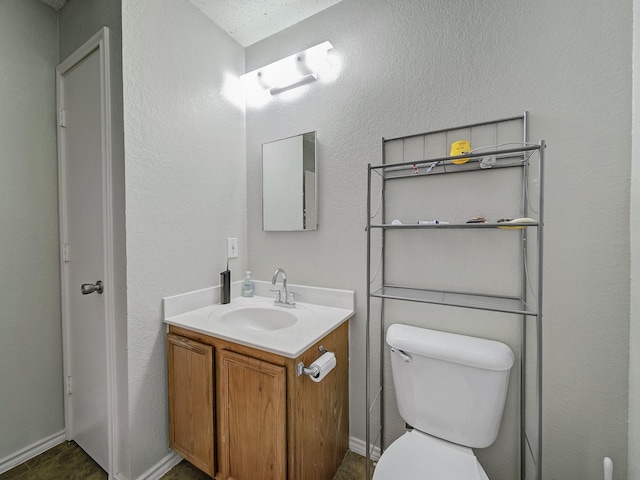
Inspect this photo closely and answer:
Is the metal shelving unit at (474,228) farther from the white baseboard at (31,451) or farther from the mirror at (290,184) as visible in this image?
the white baseboard at (31,451)

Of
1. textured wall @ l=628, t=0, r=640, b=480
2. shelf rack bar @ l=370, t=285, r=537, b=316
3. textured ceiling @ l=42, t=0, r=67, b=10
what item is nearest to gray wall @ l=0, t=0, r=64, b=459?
textured ceiling @ l=42, t=0, r=67, b=10

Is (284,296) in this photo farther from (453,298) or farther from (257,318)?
(453,298)

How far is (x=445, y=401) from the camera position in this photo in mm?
1079

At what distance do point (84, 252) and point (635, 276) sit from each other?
7.81 ft

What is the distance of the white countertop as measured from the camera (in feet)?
3.42

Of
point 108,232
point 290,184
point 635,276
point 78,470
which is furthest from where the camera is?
point 290,184

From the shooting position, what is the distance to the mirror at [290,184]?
1555mm

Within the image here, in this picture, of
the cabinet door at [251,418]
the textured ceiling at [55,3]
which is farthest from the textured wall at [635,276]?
the textured ceiling at [55,3]

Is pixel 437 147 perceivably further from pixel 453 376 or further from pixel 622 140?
pixel 453 376

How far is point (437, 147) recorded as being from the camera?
1.26m

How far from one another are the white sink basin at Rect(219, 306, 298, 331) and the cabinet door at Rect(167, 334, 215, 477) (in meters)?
0.25

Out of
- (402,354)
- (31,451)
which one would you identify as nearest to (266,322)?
(402,354)

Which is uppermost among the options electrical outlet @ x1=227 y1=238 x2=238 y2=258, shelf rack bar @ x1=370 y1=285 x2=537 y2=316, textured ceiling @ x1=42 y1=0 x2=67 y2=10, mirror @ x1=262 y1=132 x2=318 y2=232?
textured ceiling @ x1=42 y1=0 x2=67 y2=10

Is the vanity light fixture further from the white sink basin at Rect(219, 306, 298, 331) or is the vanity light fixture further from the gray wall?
the white sink basin at Rect(219, 306, 298, 331)
